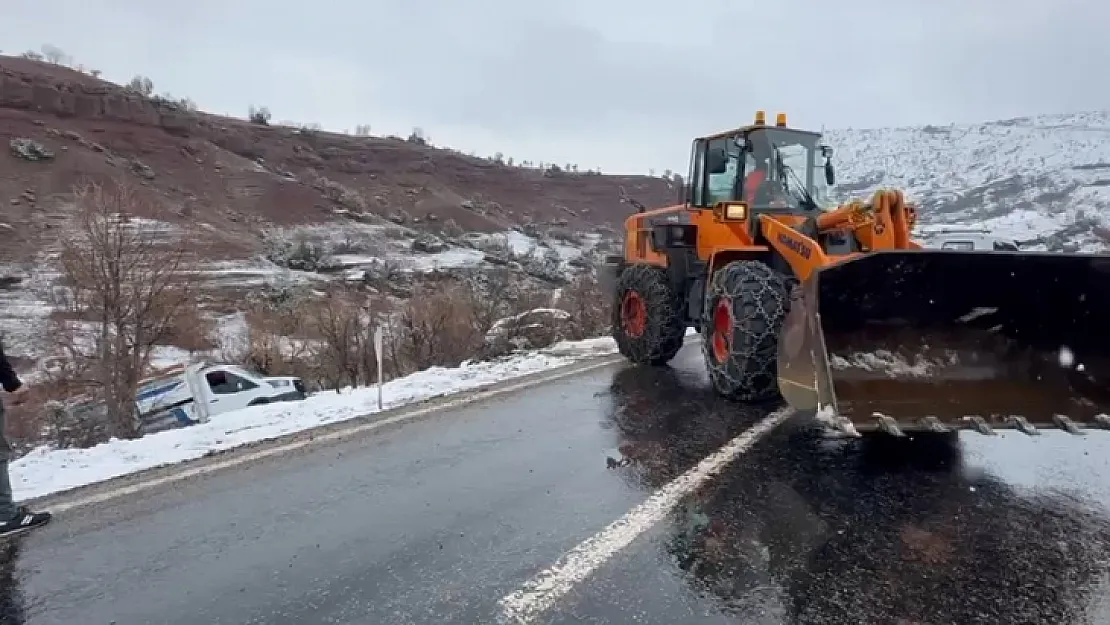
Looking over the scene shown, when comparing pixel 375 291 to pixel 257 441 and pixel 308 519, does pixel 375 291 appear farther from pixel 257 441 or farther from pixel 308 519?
pixel 308 519

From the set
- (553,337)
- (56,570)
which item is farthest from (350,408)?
(553,337)

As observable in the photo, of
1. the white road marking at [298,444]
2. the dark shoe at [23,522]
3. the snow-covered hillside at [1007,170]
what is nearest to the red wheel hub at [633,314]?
the white road marking at [298,444]

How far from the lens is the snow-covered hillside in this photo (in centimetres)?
4375

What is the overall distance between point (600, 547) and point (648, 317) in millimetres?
5620

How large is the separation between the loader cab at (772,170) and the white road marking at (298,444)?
9.69 feet

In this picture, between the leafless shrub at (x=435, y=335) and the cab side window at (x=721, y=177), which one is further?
the leafless shrub at (x=435, y=335)

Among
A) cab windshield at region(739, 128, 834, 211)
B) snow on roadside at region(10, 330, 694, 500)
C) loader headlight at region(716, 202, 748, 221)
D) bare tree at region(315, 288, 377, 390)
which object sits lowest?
bare tree at region(315, 288, 377, 390)

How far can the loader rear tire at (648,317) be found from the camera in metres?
8.98

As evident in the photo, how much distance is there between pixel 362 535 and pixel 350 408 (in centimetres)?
365

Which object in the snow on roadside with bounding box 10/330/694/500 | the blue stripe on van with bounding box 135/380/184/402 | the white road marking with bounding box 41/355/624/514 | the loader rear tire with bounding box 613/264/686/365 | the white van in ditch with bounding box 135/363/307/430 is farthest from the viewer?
the blue stripe on van with bounding box 135/380/184/402

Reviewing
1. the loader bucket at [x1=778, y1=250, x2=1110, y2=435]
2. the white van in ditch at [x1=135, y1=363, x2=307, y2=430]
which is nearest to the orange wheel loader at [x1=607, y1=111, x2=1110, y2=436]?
the loader bucket at [x1=778, y1=250, x2=1110, y2=435]

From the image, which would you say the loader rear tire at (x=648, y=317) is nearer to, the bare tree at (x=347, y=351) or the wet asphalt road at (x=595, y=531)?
the wet asphalt road at (x=595, y=531)

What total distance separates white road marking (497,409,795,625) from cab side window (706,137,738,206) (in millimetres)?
3590

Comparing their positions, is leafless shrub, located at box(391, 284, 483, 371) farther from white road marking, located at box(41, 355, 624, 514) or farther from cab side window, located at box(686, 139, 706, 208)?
cab side window, located at box(686, 139, 706, 208)
